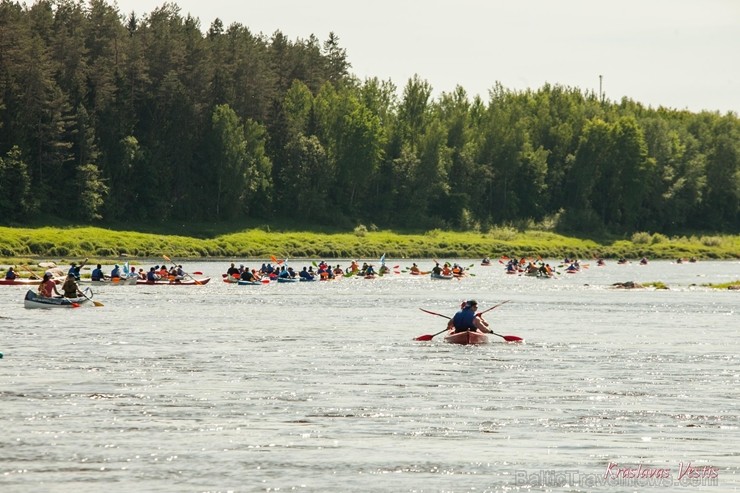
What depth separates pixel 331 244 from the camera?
14138 cm

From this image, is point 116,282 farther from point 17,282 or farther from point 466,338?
point 466,338

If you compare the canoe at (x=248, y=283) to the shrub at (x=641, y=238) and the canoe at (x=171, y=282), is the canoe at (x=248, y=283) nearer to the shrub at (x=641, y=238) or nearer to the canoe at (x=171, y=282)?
the canoe at (x=171, y=282)

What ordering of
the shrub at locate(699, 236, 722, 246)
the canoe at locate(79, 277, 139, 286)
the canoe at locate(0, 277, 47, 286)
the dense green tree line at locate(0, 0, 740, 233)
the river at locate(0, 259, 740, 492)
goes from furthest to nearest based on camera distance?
the shrub at locate(699, 236, 722, 246) → the dense green tree line at locate(0, 0, 740, 233) → the canoe at locate(79, 277, 139, 286) → the canoe at locate(0, 277, 47, 286) → the river at locate(0, 259, 740, 492)

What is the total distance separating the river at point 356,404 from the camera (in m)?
24.5

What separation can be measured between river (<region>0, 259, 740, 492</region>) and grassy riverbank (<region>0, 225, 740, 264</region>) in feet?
169

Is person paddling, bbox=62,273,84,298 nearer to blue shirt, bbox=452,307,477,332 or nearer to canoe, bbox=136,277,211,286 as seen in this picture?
canoe, bbox=136,277,211,286

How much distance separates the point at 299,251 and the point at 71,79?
29.5 meters

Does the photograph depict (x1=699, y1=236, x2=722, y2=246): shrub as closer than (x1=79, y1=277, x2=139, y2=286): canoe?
No

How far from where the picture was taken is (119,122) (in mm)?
138750

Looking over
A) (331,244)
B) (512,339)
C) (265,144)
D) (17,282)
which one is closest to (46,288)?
(17,282)

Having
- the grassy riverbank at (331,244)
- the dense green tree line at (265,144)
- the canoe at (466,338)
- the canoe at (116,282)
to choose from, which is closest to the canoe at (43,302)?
the canoe at (116,282)

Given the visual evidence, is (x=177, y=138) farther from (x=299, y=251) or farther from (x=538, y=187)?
(x=538, y=187)

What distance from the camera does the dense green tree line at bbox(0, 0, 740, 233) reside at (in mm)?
130125

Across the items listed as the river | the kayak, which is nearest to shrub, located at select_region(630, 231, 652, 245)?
the kayak
